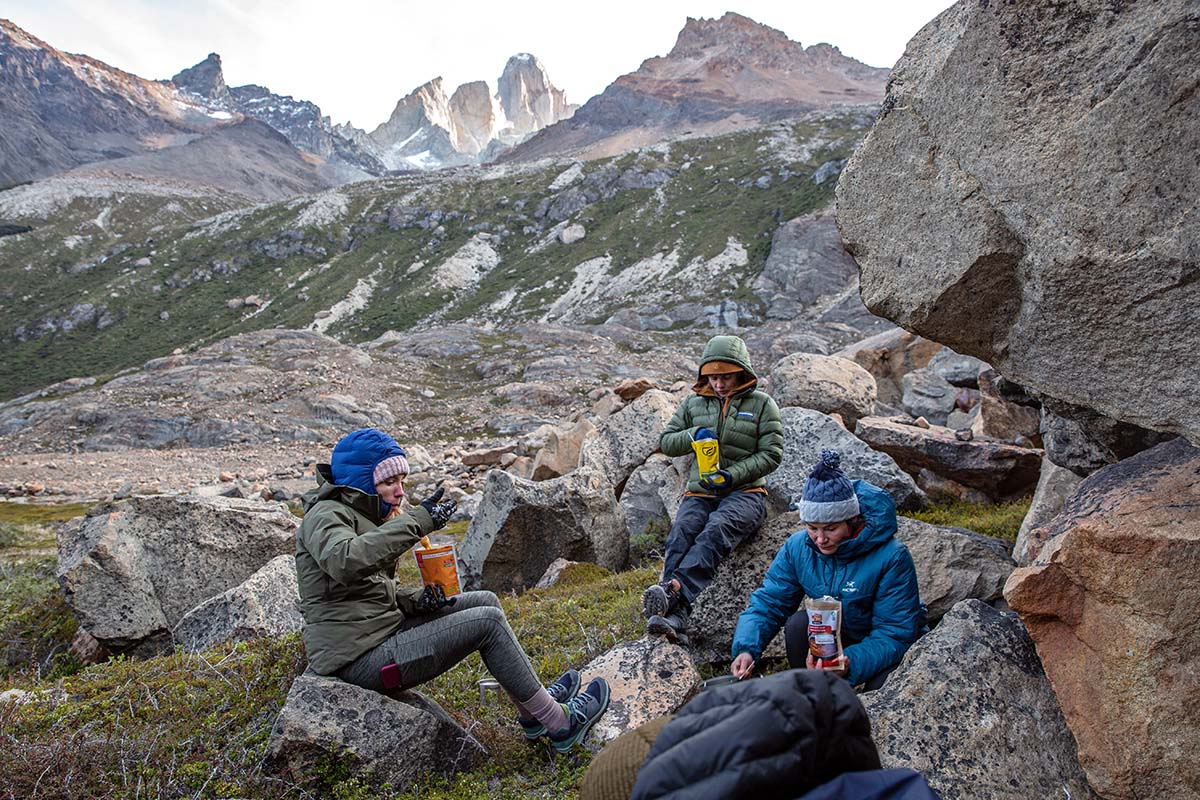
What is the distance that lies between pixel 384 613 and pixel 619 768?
292 cm

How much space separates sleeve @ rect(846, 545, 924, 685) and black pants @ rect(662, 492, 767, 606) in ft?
5.96

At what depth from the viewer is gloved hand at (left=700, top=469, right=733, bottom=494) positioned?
7.09m

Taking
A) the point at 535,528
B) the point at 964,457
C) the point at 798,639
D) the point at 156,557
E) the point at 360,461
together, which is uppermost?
the point at 360,461

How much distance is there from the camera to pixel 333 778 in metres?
4.71

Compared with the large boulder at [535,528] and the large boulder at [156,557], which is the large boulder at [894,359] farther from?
the large boulder at [156,557]

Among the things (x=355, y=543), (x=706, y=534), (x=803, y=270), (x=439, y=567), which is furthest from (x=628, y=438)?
(x=803, y=270)

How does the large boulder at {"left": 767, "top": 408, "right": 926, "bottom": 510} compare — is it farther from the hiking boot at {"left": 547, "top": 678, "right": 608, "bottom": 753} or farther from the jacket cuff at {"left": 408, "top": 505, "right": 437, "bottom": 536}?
the jacket cuff at {"left": 408, "top": 505, "right": 437, "bottom": 536}

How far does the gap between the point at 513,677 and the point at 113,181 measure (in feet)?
633

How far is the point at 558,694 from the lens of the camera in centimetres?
551

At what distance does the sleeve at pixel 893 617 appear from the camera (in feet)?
15.9

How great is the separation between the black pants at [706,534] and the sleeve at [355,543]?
9.32ft

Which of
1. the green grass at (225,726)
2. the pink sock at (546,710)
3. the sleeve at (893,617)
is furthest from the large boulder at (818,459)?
the pink sock at (546,710)

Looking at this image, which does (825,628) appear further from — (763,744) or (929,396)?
(929,396)

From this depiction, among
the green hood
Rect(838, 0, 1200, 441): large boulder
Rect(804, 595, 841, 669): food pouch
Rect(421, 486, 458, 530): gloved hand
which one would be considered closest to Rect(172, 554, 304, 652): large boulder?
Rect(421, 486, 458, 530): gloved hand
